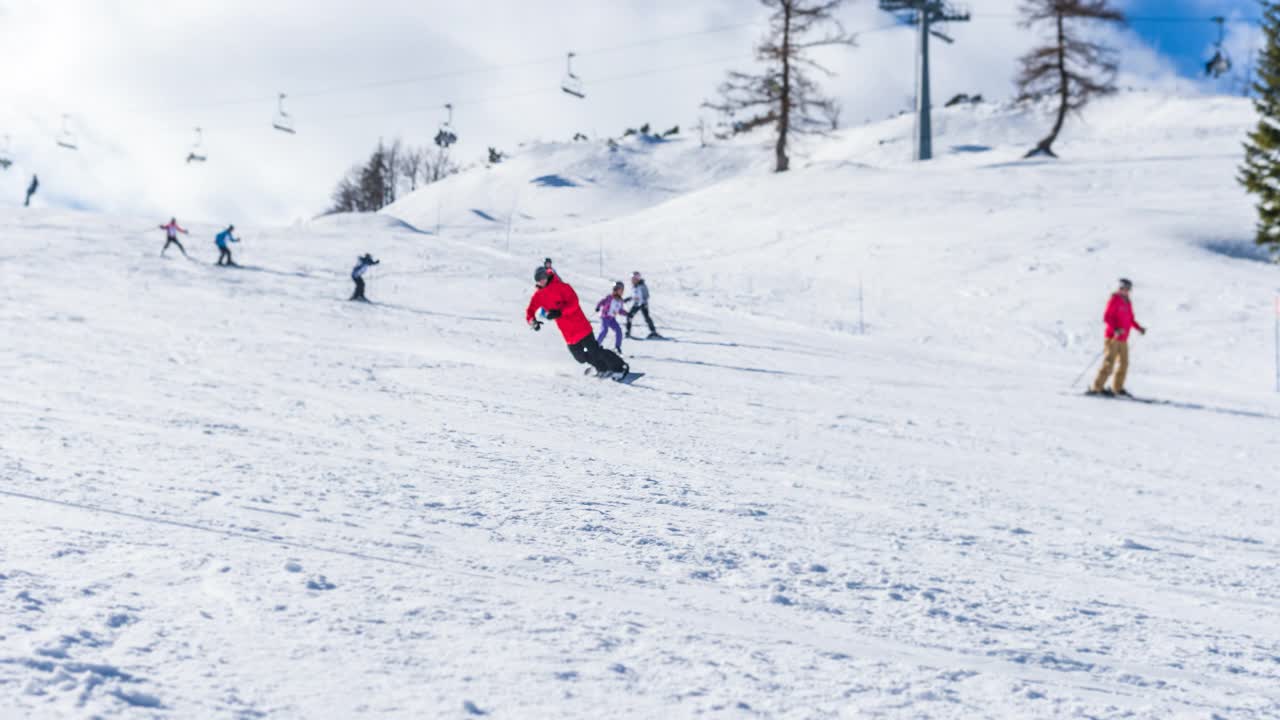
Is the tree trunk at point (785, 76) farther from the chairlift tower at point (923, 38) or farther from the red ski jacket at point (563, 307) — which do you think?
the red ski jacket at point (563, 307)

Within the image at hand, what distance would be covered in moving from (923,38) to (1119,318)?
36.5 meters

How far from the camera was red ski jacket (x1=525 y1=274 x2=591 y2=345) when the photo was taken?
11961mm

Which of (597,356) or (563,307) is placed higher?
(563,307)

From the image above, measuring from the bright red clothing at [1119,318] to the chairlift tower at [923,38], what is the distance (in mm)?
34468

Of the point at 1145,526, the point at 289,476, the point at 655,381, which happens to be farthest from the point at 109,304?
the point at 1145,526

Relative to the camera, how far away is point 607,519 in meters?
5.53

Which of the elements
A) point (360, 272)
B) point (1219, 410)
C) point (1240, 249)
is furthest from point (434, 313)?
point (1240, 249)

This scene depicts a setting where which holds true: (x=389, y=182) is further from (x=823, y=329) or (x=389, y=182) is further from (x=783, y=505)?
(x=783, y=505)

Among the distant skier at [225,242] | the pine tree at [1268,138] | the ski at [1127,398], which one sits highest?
the pine tree at [1268,138]

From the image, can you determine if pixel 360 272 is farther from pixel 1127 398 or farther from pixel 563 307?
pixel 1127 398

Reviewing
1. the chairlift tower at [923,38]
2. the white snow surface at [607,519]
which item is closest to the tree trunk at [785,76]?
the chairlift tower at [923,38]

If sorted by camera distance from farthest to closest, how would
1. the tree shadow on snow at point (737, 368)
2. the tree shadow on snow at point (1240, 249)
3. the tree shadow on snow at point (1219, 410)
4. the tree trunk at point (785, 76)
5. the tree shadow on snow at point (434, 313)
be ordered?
1. the tree trunk at point (785, 76)
2. the tree shadow on snow at point (1240, 249)
3. the tree shadow on snow at point (434, 313)
4. the tree shadow on snow at point (737, 368)
5. the tree shadow on snow at point (1219, 410)

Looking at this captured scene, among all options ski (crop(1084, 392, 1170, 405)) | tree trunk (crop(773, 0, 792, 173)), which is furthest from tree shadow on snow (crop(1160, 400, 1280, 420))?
tree trunk (crop(773, 0, 792, 173))

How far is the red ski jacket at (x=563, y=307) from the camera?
39.2 ft
